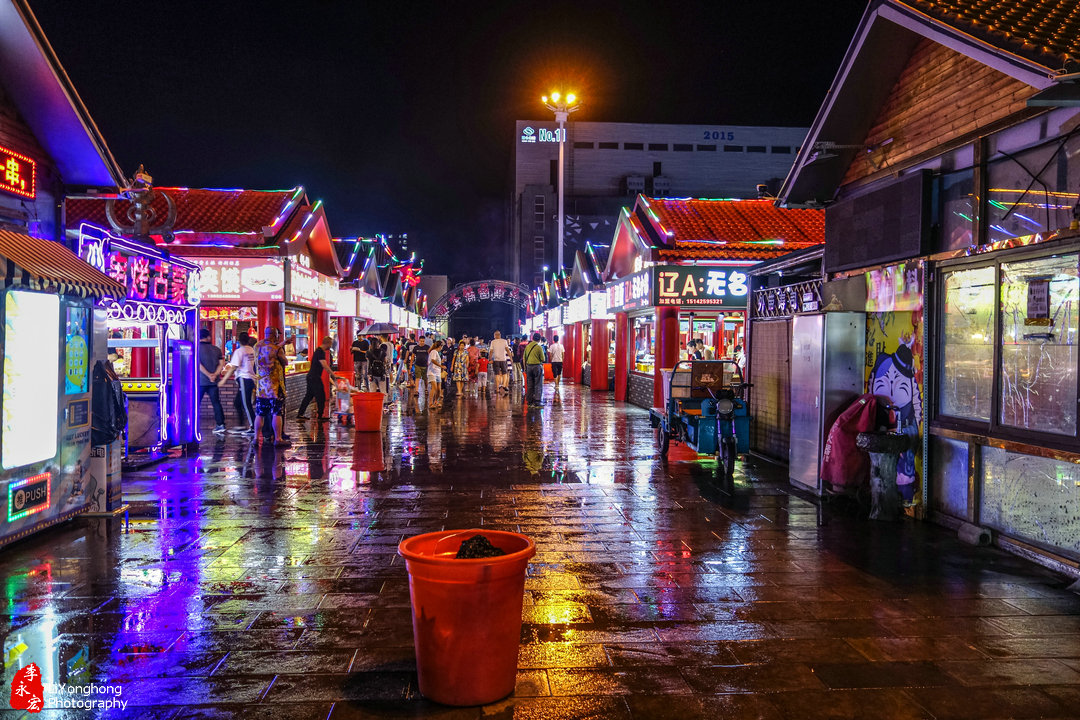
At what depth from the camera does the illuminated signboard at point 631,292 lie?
1767cm

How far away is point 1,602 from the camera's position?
16.5 feet

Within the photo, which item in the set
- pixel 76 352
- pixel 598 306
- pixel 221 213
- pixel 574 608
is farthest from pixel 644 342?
pixel 574 608

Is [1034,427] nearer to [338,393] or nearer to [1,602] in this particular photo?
[1,602]

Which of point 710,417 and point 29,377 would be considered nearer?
point 29,377

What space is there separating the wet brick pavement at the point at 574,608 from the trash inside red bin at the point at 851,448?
42 cm

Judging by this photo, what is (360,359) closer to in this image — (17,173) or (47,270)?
(17,173)

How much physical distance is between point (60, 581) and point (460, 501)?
3.90 meters

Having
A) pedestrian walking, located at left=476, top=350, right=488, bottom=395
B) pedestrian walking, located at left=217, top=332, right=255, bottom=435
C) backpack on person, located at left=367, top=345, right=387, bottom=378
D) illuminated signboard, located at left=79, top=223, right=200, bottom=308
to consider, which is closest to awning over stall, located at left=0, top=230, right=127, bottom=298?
illuminated signboard, located at left=79, top=223, right=200, bottom=308

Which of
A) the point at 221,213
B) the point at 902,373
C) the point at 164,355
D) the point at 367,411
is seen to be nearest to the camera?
the point at 902,373

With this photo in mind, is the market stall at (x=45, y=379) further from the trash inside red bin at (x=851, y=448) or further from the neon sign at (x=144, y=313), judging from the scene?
the trash inside red bin at (x=851, y=448)

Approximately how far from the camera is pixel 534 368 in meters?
20.9

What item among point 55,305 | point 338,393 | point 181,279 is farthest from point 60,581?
point 338,393

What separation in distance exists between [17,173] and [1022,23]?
9.65 meters

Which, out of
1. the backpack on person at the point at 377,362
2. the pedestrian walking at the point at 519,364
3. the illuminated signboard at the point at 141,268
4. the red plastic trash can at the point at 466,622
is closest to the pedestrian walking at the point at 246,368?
the illuminated signboard at the point at 141,268
